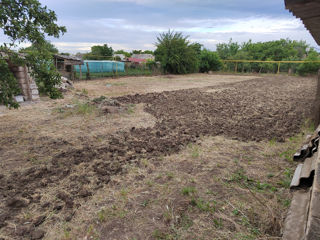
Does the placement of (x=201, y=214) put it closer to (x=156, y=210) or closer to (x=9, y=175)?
(x=156, y=210)

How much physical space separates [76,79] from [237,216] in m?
18.9

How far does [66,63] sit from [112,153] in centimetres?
1544

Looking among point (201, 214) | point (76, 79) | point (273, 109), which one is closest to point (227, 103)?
point (273, 109)

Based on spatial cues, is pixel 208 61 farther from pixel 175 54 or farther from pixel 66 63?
pixel 66 63

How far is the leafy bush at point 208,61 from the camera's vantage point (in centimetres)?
2988

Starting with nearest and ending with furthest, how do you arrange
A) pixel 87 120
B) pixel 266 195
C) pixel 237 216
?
1. pixel 237 216
2. pixel 266 195
3. pixel 87 120

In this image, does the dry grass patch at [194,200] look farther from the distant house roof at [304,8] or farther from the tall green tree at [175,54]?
the tall green tree at [175,54]

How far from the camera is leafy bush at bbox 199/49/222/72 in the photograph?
29.9 m

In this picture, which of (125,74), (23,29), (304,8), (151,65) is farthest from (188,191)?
(151,65)

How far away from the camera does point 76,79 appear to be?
752 inches

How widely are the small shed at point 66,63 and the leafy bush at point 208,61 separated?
→ 17273 mm

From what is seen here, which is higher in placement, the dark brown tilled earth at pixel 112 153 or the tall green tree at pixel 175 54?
the tall green tree at pixel 175 54

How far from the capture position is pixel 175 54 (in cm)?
2672

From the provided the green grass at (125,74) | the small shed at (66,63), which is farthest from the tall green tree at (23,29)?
the green grass at (125,74)
